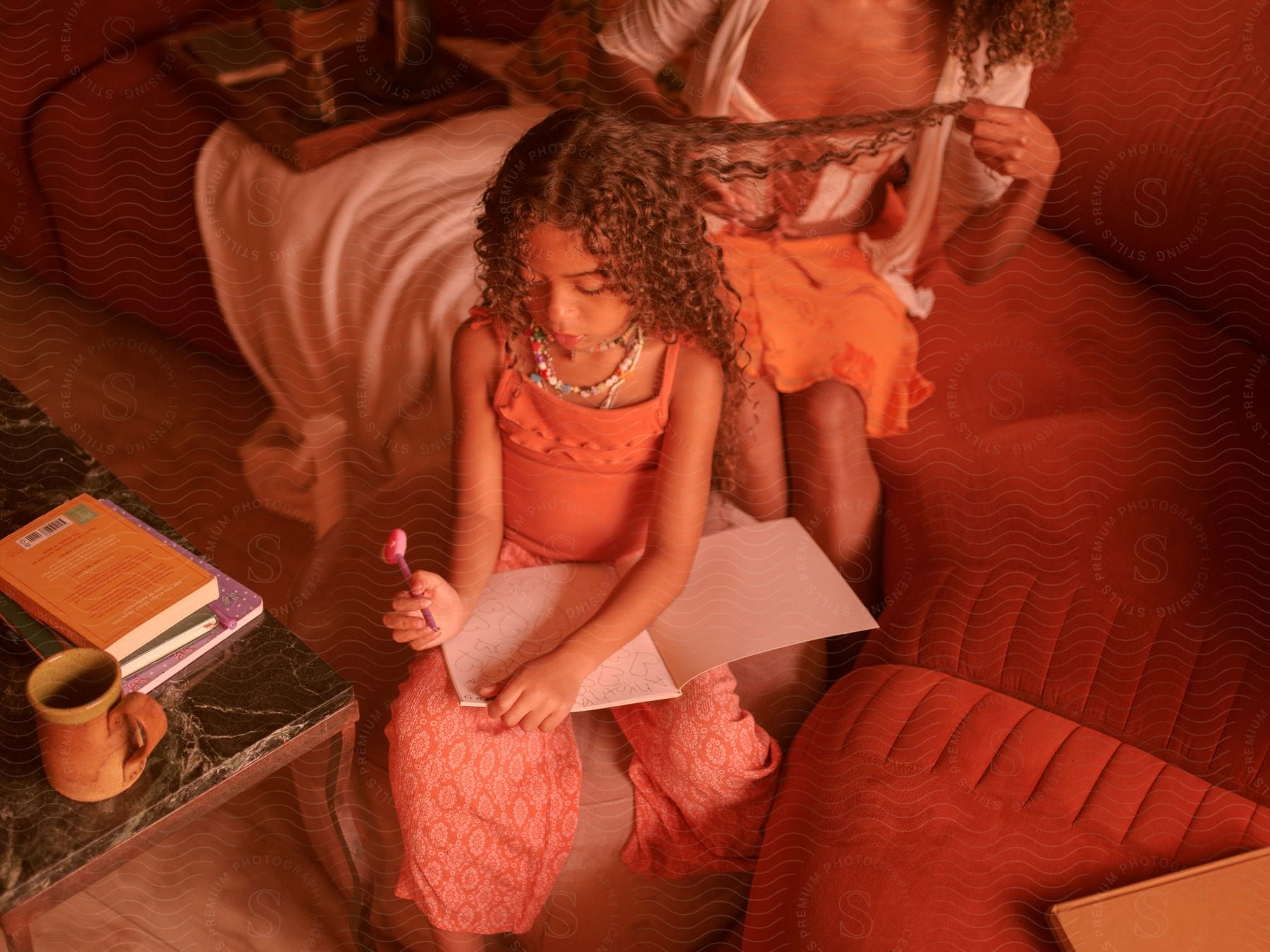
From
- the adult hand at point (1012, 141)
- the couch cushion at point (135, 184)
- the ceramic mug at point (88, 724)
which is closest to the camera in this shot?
the ceramic mug at point (88, 724)

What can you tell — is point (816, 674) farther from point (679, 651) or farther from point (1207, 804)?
point (1207, 804)

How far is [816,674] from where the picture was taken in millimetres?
1156

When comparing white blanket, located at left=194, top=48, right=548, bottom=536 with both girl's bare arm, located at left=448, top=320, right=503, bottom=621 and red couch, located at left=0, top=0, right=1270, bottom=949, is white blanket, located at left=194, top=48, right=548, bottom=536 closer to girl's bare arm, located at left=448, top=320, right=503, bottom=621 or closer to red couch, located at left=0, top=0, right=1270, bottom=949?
girl's bare arm, located at left=448, top=320, right=503, bottom=621

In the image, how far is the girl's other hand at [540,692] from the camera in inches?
37.5

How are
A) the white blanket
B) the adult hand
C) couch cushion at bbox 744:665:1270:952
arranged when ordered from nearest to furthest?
couch cushion at bbox 744:665:1270:952 < the adult hand < the white blanket

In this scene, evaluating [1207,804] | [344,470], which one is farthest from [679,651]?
[344,470]

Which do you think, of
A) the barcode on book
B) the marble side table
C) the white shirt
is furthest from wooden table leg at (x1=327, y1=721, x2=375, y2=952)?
the white shirt

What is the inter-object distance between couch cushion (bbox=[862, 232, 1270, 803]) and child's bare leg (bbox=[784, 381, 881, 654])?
4cm

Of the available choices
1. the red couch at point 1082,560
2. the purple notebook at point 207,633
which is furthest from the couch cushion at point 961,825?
the purple notebook at point 207,633

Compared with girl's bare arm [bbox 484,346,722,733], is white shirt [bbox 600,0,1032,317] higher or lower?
higher

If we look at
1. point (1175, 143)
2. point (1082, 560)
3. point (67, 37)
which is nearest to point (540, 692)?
point (1082, 560)

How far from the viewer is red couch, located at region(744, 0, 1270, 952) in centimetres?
90

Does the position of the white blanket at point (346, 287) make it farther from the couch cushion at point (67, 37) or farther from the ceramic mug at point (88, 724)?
the ceramic mug at point (88, 724)

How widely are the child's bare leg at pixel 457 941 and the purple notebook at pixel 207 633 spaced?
1.19 ft
